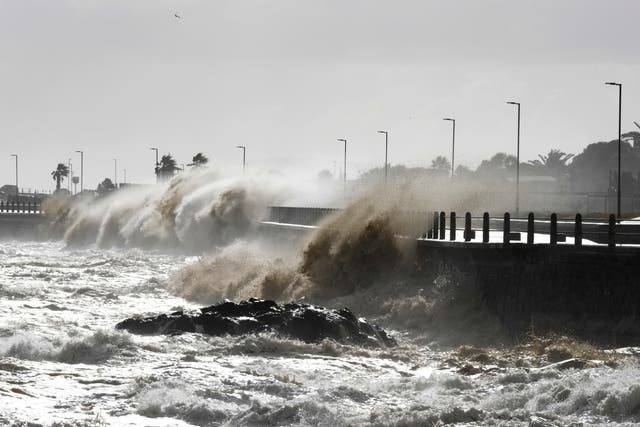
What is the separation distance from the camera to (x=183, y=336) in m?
23.4

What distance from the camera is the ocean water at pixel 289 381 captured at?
16.1 m

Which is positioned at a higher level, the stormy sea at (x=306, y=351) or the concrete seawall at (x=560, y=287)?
the concrete seawall at (x=560, y=287)

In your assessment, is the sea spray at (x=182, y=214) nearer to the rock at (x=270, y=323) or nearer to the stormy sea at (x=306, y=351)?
the stormy sea at (x=306, y=351)

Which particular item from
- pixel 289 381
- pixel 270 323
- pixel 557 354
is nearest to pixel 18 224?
pixel 270 323

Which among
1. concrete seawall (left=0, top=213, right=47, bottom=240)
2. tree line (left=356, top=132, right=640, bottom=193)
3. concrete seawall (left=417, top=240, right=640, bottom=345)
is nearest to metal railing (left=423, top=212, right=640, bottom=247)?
concrete seawall (left=417, top=240, right=640, bottom=345)

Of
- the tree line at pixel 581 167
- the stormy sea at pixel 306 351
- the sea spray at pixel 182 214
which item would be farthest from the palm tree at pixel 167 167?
the stormy sea at pixel 306 351

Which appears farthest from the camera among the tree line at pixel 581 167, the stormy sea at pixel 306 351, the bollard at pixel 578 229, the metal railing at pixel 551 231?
the tree line at pixel 581 167

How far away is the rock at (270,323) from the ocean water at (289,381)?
21.9 inches

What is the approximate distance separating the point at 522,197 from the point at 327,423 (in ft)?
278

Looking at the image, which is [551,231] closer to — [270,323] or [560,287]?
[560,287]

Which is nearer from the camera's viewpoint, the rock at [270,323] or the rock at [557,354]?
the rock at [557,354]

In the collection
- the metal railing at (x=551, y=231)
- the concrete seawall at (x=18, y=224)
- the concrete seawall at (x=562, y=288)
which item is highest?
the metal railing at (x=551, y=231)

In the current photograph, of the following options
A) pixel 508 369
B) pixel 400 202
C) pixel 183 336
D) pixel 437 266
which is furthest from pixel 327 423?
pixel 400 202

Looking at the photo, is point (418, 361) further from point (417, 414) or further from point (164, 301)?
point (164, 301)
